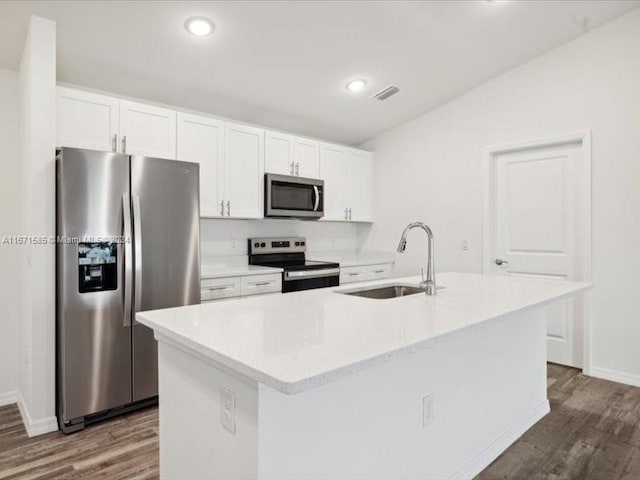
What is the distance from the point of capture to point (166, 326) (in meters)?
1.36

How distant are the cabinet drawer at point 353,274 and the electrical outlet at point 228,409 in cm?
294

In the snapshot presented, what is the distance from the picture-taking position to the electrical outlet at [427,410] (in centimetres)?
170

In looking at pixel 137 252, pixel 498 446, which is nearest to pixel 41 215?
pixel 137 252

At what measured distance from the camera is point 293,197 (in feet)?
13.0

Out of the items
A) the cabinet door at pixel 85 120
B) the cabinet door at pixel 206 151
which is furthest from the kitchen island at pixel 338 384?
the cabinet door at pixel 85 120

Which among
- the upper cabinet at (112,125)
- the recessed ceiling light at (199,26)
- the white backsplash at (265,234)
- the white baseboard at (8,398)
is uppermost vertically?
the recessed ceiling light at (199,26)

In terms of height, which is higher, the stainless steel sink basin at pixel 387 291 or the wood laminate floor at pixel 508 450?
the stainless steel sink basin at pixel 387 291

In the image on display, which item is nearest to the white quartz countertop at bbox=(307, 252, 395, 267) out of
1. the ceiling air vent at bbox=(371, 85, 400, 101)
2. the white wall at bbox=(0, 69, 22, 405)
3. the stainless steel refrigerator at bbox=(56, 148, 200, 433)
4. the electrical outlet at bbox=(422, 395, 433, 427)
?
the ceiling air vent at bbox=(371, 85, 400, 101)

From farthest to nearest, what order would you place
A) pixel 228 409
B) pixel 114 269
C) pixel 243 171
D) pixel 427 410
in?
pixel 243 171 → pixel 114 269 → pixel 427 410 → pixel 228 409

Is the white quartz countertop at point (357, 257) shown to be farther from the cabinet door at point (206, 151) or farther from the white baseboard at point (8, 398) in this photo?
the white baseboard at point (8, 398)

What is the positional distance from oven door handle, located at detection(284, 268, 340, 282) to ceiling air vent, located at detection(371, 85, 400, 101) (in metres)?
1.72

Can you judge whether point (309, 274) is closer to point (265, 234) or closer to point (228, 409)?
point (265, 234)

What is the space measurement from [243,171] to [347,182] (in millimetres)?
1392

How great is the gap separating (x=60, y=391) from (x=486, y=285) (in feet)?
8.50
